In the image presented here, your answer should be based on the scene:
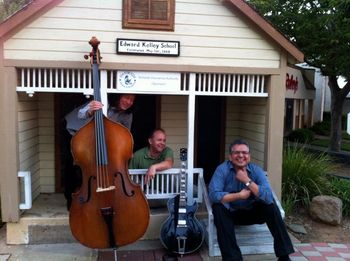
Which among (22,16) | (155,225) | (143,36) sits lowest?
(155,225)

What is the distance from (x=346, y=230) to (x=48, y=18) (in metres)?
4.66

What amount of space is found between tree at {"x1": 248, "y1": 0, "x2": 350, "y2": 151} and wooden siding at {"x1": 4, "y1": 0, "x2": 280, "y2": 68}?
4333 mm

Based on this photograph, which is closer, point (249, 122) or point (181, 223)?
point (181, 223)

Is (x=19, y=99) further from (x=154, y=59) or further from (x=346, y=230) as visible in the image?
(x=346, y=230)

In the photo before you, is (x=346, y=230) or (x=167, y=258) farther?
(x=346, y=230)

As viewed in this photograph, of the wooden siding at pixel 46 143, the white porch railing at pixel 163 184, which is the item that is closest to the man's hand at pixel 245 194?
the white porch railing at pixel 163 184

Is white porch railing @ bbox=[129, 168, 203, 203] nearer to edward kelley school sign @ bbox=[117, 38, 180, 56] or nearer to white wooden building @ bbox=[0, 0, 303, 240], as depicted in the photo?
white wooden building @ bbox=[0, 0, 303, 240]

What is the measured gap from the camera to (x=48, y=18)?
180 inches

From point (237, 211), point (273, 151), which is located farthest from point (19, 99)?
point (273, 151)

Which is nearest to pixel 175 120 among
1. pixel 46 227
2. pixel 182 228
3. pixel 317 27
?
pixel 182 228

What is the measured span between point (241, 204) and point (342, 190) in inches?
110

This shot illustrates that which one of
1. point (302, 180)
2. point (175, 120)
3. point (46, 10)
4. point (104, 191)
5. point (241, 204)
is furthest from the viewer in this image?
point (175, 120)

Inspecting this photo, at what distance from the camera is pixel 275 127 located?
5102mm

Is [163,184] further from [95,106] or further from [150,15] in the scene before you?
[150,15]
